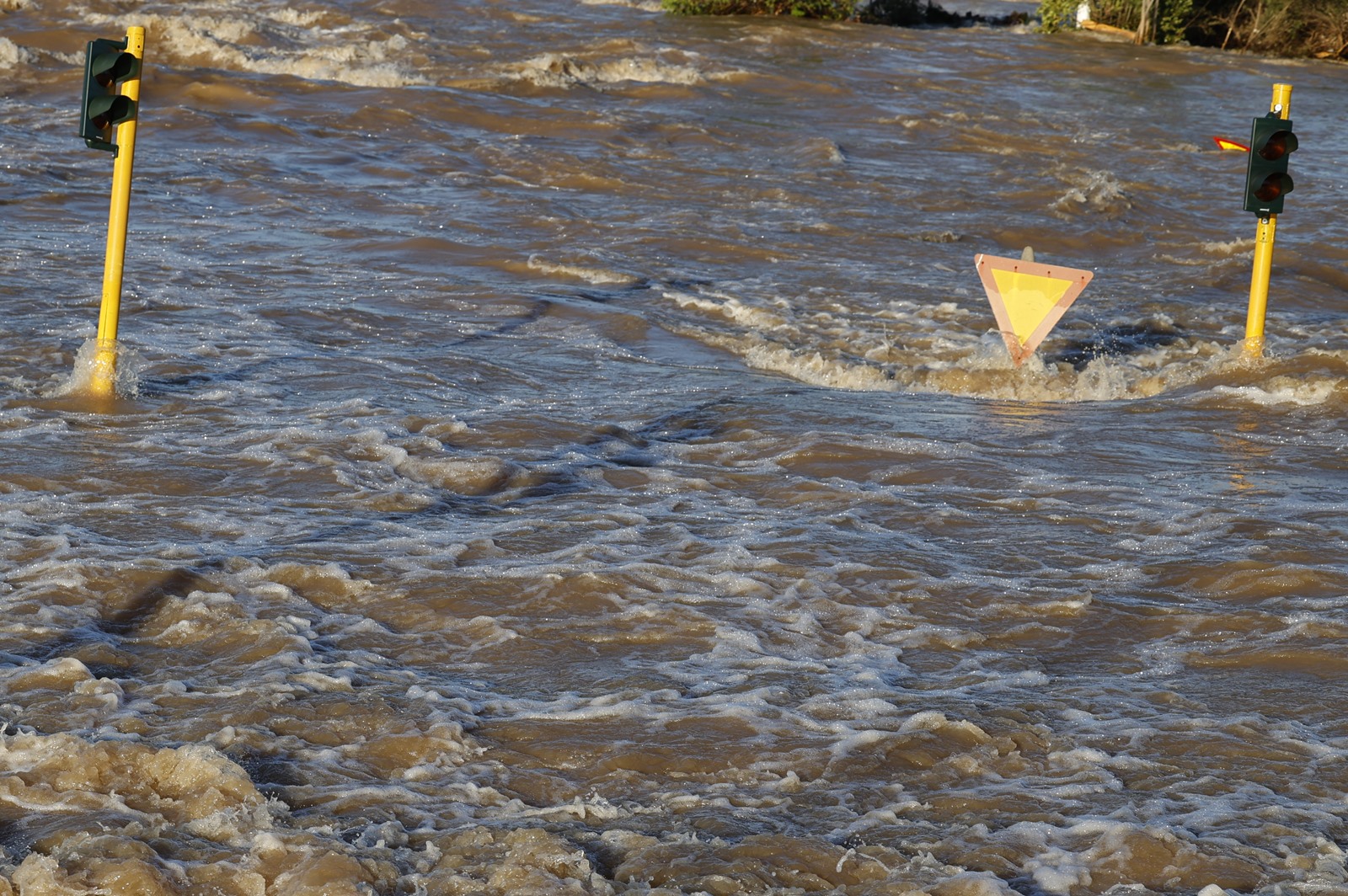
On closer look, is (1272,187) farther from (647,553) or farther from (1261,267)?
(647,553)

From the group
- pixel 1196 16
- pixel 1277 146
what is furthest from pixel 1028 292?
pixel 1196 16

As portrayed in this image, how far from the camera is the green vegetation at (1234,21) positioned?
125ft

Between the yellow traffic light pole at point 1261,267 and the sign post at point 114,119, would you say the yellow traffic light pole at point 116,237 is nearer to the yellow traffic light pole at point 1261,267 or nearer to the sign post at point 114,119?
the sign post at point 114,119

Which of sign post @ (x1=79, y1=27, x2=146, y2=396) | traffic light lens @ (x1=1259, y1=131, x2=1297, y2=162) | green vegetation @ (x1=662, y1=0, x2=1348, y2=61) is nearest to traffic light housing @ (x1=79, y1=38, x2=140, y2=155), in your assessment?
sign post @ (x1=79, y1=27, x2=146, y2=396)

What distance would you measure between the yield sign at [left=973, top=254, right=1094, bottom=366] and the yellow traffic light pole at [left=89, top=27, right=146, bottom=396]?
5285mm

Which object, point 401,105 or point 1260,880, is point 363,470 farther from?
point 401,105

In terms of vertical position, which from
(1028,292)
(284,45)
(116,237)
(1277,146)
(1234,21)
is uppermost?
(1234,21)

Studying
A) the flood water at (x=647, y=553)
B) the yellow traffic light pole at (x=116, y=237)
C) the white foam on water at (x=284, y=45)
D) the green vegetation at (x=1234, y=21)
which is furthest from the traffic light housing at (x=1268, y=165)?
the green vegetation at (x=1234, y=21)

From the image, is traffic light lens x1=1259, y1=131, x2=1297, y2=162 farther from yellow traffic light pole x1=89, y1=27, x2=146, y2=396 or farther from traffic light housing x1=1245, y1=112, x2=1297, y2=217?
yellow traffic light pole x1=89, y1=27, x2=146, y2=396

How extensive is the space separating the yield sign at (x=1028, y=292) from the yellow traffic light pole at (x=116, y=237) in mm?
5285

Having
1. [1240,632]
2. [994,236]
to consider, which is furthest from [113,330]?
[994,236]

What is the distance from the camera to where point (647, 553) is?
690cm

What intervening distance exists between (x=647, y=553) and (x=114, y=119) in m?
3.60

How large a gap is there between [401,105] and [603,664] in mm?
18034
